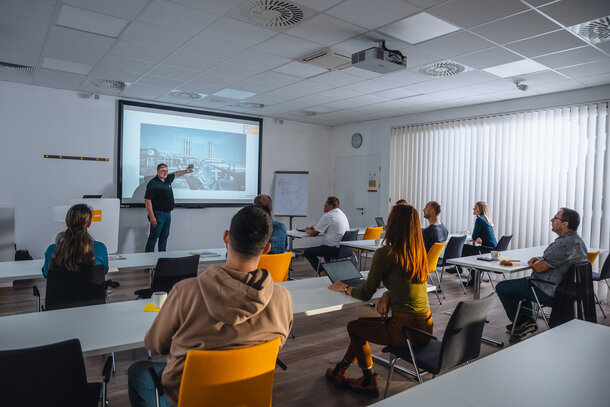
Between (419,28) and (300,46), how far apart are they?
1289mm

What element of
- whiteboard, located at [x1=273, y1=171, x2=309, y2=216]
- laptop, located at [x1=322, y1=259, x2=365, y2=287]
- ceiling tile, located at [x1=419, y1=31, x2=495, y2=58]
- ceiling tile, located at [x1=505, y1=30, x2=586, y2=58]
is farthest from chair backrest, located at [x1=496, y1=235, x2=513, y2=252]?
whiteboard, located at [x1=273, y1=171, x2=309, y2=216]

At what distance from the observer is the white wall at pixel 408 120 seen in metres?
5.91

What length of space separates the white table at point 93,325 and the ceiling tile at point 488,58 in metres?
3.43

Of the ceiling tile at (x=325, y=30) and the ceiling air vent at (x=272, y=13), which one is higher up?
the ceiling tile at (x=325, y=30)

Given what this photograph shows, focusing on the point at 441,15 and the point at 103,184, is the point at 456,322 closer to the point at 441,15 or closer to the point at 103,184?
the point at 441,15

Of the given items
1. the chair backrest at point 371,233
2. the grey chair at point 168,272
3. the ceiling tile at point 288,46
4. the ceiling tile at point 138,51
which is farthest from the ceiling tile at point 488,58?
the grey chair at point 168,272

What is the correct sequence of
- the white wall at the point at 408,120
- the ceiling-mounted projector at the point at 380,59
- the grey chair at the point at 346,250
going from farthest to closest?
the white wall at the point at 408,120, the grey chair at the point at 346,250, the ceiling-mounted projector at the point at 380,59

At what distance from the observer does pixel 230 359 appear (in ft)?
4.61

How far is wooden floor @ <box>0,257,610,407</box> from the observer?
2.80m

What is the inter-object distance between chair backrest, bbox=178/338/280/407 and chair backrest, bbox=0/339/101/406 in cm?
44

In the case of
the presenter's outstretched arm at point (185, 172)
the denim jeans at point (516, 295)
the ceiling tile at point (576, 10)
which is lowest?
the denim jeans at point (516, 295)

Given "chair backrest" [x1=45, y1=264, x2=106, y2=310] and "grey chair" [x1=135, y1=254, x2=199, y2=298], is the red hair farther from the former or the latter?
"chair backrest" [x1=45, y1=264, x2=106, y2=310]

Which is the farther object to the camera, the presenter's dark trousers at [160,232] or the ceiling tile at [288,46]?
the presenter's dark trousers at [160,232]

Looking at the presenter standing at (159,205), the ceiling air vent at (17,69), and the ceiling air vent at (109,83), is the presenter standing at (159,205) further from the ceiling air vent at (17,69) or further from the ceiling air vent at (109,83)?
the ceiling air vent at (17,69)
